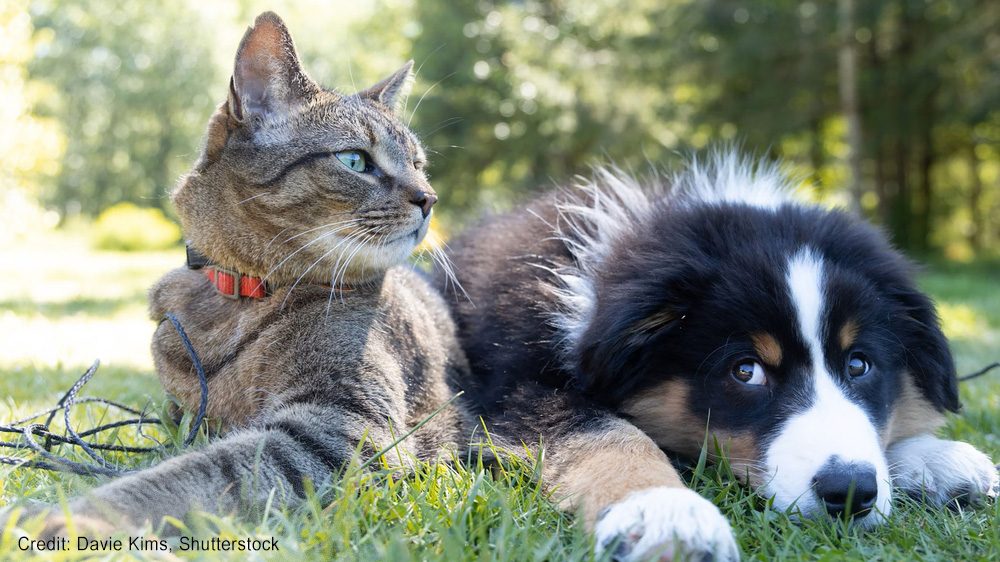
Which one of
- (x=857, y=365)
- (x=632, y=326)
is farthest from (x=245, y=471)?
(x=857, y=365)

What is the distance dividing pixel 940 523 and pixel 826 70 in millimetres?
17725

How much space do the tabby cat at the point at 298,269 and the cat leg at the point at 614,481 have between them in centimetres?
35

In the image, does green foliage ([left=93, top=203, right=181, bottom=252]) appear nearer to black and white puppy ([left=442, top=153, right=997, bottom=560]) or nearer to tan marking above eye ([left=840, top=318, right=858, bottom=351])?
black and white puppy ([left=442, top=153, right=997, bottom=560])

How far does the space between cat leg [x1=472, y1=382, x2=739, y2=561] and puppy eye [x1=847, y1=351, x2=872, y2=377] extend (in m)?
0.78

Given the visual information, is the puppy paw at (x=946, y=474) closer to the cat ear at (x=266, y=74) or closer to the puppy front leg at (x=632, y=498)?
the puppy front leg at (x=632, y=498)

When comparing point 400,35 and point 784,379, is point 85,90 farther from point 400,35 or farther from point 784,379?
point 784,379

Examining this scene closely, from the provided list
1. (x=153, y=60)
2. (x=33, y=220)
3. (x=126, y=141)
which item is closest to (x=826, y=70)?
(x=33, y=220)

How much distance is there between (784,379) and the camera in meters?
2.70

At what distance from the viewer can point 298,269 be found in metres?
2.96

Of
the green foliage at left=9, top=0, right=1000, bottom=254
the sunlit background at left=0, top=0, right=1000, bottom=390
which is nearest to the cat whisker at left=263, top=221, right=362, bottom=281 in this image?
the sunlit background at left=0, top=0, right=1000, bottom=390

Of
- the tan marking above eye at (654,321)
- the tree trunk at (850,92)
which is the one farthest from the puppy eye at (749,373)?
the tree trunk at (850,92)

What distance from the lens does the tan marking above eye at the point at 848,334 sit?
109 inches

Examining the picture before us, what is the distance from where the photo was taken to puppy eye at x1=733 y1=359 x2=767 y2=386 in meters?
2.75

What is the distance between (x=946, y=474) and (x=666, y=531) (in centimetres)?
143
